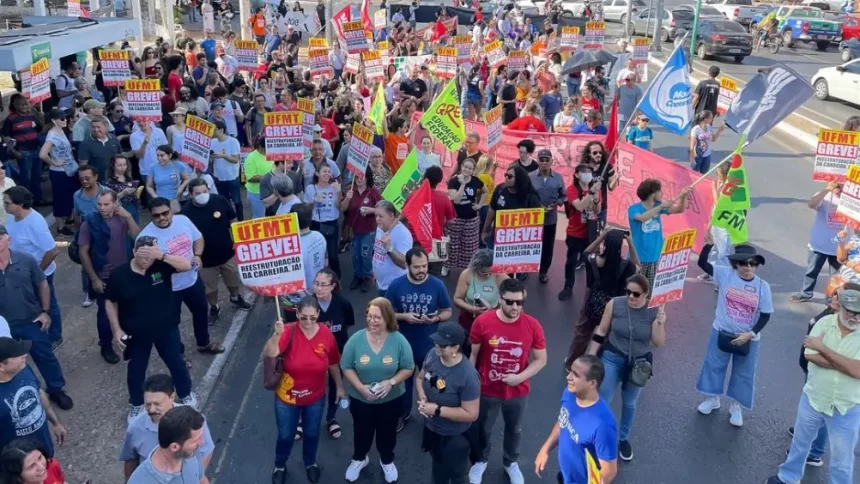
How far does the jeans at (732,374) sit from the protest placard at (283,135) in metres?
5.34

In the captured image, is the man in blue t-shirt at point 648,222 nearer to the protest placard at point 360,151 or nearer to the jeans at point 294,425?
the protest placard at point 360,151

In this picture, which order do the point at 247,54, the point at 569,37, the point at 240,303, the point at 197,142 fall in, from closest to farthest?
1. the point at 240,303
2. the point at 197,142
3. the point at 247,54
4. the point at 569,37

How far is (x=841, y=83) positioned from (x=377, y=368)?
22.0 metres

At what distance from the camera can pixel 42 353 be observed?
253 inches

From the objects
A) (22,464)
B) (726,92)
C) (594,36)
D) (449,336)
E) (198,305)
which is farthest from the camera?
(594,36)

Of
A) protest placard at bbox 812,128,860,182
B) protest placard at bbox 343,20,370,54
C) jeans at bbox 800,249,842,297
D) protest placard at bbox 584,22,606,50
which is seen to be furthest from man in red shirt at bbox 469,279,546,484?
protest placard at bbox 584,22,606,50

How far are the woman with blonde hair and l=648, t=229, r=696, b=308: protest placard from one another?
2121 mm

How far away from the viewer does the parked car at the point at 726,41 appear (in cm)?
2916

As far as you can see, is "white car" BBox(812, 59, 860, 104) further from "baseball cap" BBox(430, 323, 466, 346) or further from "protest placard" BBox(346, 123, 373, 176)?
"baseball cap" BBox(430, 323, 466, 346)

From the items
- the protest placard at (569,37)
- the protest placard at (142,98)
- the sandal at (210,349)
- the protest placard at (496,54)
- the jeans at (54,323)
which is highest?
the protest placard at (569,37)

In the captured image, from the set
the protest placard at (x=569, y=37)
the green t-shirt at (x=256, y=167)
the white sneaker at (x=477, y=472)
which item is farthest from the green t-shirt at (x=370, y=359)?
the protest placard at (x=569, y=37)

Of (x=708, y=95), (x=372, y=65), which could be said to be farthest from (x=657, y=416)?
(x=372, y=65)

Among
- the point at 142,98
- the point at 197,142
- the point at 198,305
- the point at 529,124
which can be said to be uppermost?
the point at 142,98

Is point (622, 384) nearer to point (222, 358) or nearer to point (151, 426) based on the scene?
point (151, 426)
